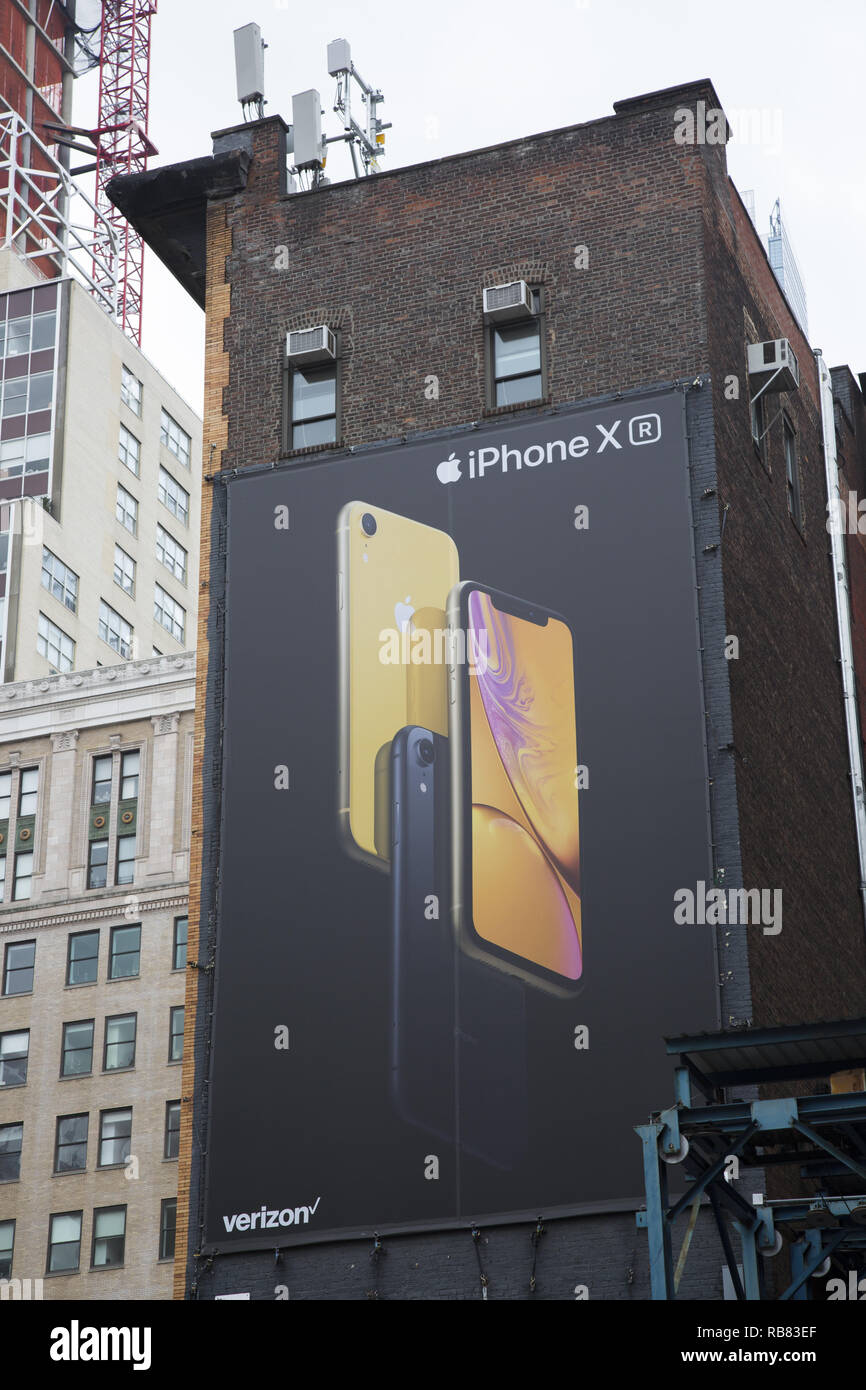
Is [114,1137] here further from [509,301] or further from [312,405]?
[509,301]

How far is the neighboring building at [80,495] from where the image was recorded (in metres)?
90.2

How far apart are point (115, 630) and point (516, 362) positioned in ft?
212

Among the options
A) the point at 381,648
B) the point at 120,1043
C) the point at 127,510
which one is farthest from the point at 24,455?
the point at 381,648

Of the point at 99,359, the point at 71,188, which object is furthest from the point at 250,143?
the point at 71,188

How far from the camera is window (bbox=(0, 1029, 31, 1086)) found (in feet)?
239

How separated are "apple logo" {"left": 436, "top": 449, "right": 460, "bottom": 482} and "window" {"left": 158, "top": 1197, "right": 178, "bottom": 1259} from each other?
41.0 meters

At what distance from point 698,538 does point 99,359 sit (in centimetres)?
7034

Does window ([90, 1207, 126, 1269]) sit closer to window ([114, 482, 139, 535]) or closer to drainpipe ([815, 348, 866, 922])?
drainpipe ([815, 348, 866, 922])

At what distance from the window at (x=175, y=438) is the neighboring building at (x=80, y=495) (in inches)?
9.8

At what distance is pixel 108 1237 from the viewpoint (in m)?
68.2

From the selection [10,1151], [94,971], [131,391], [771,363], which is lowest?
[10,1151]

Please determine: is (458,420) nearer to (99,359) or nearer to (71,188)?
(99,359)

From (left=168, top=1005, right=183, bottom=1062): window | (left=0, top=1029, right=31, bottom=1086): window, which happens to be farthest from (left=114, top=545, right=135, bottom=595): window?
(left=168, top=1005, right=183, bottom=1062): window
